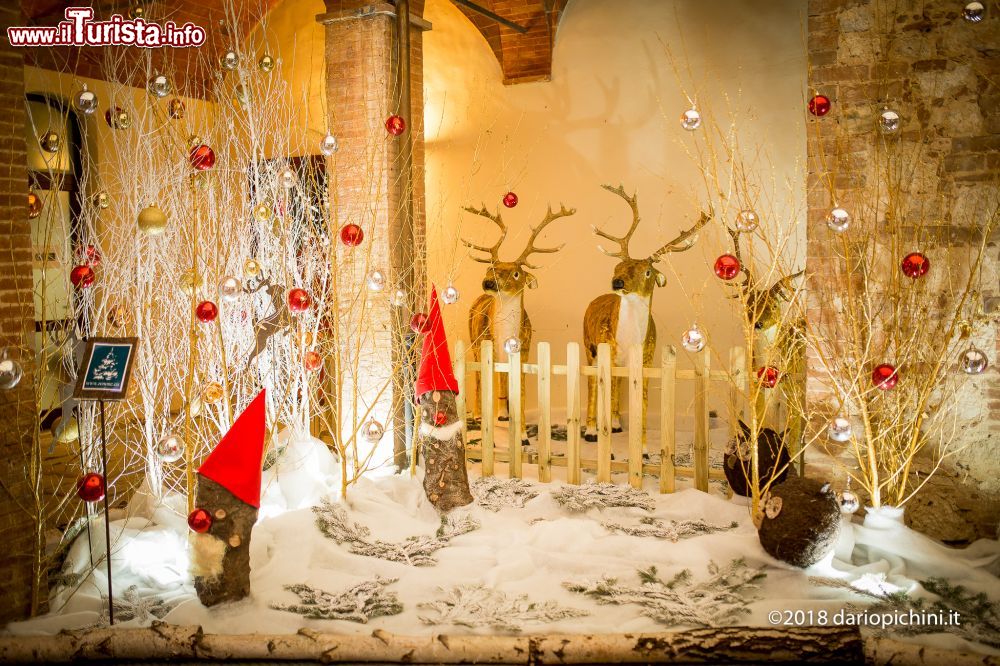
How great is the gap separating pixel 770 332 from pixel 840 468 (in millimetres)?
1707

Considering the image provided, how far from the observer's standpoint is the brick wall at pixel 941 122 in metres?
4.71

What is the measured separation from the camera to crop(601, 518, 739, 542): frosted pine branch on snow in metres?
4.87

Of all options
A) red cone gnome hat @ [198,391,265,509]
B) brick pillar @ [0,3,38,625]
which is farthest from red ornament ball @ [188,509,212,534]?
brick pillar @ [0,3,38,625]

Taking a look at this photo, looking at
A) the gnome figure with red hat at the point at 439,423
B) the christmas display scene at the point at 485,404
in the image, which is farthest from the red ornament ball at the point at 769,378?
the gnome figure with red hat at the point at 439,423

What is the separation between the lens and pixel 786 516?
4270 mm

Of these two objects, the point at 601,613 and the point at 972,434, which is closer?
the point at 601,613

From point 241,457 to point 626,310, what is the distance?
12.5 ft

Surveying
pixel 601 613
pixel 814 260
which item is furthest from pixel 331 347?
pixel 814 260

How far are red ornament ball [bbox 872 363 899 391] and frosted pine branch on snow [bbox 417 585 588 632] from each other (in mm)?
1900

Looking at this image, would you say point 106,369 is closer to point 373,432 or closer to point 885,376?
point 373,432

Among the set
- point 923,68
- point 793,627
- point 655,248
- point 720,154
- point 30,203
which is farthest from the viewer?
point 655,248

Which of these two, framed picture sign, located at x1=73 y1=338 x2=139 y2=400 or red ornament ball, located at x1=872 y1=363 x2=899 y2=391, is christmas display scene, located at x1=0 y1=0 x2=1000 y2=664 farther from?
red ornament ball, located at x1=872 y1=363 x2=899 y2=391

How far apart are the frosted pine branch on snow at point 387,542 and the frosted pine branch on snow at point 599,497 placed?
26.7 inches

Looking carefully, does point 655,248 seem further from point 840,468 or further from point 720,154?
point 840,468
